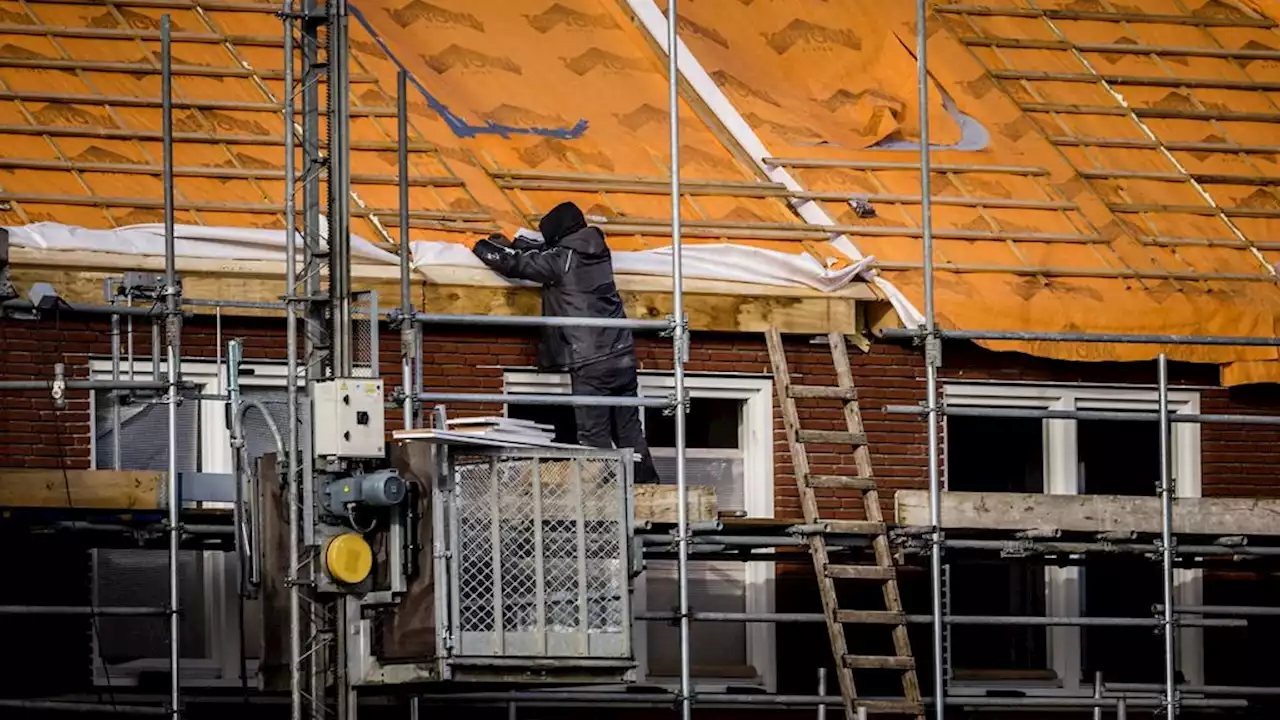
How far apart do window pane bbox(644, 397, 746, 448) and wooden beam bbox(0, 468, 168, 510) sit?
454cm

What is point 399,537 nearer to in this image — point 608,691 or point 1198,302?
point 608,691

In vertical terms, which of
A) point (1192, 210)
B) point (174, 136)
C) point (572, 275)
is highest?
point (174, 136)

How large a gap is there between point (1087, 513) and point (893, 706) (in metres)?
1.90

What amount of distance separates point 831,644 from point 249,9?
6.38 m

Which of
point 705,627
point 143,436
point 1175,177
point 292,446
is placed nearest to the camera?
point 292,446

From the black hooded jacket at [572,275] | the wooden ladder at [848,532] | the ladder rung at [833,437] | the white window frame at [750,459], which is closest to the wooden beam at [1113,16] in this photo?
the white window frame at [750,459]

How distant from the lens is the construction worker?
852 inches

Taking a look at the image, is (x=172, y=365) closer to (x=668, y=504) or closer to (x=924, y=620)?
(x=668, y=504)

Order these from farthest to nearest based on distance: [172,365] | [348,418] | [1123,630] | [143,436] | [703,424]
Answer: [1123,630], [703,424], [143,436], [172,365], [348,418]


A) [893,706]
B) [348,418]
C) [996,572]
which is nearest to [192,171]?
[348,418]

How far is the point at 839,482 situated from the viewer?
70.8ft

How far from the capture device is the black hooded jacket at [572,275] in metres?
21.6

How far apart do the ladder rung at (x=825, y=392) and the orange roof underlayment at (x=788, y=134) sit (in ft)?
4.62

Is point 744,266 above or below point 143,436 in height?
above
